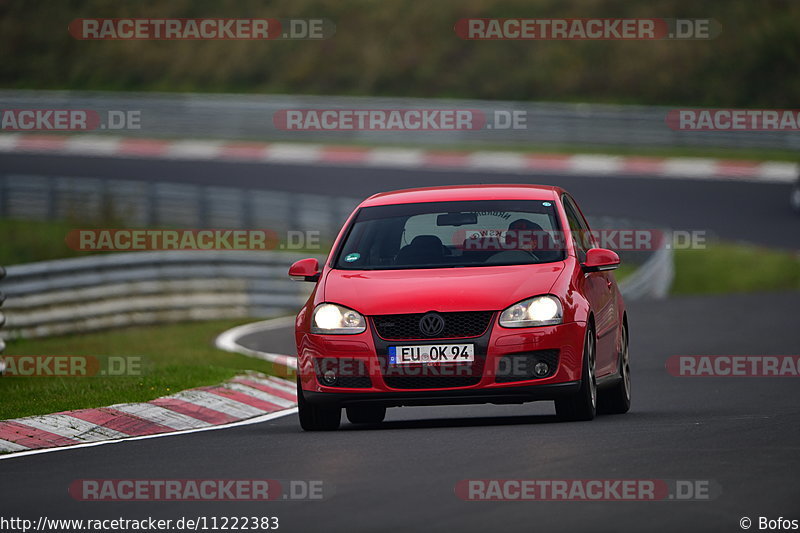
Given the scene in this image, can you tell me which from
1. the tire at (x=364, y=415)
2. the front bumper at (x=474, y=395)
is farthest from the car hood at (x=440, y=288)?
the tire at (x=364, y=415)

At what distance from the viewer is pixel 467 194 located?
11.9 meters

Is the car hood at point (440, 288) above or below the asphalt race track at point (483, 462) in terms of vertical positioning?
above

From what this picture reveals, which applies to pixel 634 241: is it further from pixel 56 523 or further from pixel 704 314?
pixel 56 523

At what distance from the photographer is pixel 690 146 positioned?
139 ft

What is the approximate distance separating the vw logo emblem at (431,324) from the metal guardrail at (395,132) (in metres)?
31.3

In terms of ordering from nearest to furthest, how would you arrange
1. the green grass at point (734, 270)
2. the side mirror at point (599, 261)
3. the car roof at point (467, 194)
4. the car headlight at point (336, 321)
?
the car headlight at point (336, 321) < the side mirror at point (599, 261) < the car roof at point (467, 194) < the green grass at point (734, 270)

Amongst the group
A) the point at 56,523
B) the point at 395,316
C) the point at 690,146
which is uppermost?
the point at 690,146

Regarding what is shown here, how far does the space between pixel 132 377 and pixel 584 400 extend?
16.3ft

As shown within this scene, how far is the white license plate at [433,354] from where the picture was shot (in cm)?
1055

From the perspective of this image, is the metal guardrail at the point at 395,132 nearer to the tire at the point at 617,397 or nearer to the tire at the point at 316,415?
the tire at the point at 617,397

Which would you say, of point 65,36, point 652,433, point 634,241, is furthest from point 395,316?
point 65,36

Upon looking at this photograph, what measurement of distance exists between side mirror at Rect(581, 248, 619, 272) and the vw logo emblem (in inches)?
51.9

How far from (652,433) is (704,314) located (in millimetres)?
12550

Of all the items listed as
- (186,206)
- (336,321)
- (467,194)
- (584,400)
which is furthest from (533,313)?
(186,206)
